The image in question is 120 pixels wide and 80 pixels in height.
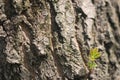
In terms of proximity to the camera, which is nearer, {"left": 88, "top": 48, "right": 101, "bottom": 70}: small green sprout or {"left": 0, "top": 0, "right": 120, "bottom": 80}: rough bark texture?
{"left": 0, "top": 0, "right": 120, "bottom": 80}: rough bark texture

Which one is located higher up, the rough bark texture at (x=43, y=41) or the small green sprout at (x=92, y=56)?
the rough bark texture at (x=43, y=41)

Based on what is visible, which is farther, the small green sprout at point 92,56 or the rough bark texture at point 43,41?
the small green sprout at point 92,56

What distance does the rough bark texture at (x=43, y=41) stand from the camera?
7.64 ft

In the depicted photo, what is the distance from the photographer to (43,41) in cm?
234

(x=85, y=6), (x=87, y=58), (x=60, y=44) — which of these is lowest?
(x=87, y=58)

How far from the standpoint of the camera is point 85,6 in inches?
102

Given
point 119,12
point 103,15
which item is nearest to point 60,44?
point 103,15

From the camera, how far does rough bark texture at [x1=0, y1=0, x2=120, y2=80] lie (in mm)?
2330

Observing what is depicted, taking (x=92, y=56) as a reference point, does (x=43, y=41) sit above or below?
above

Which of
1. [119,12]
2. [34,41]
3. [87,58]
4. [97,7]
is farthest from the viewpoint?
[119,12]

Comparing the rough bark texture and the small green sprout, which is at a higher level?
the rough bark texture

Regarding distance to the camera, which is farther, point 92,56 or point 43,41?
point 92,56

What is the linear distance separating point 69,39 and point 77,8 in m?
0.27

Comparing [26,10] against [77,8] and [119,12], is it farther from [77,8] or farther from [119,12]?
[119,12]
